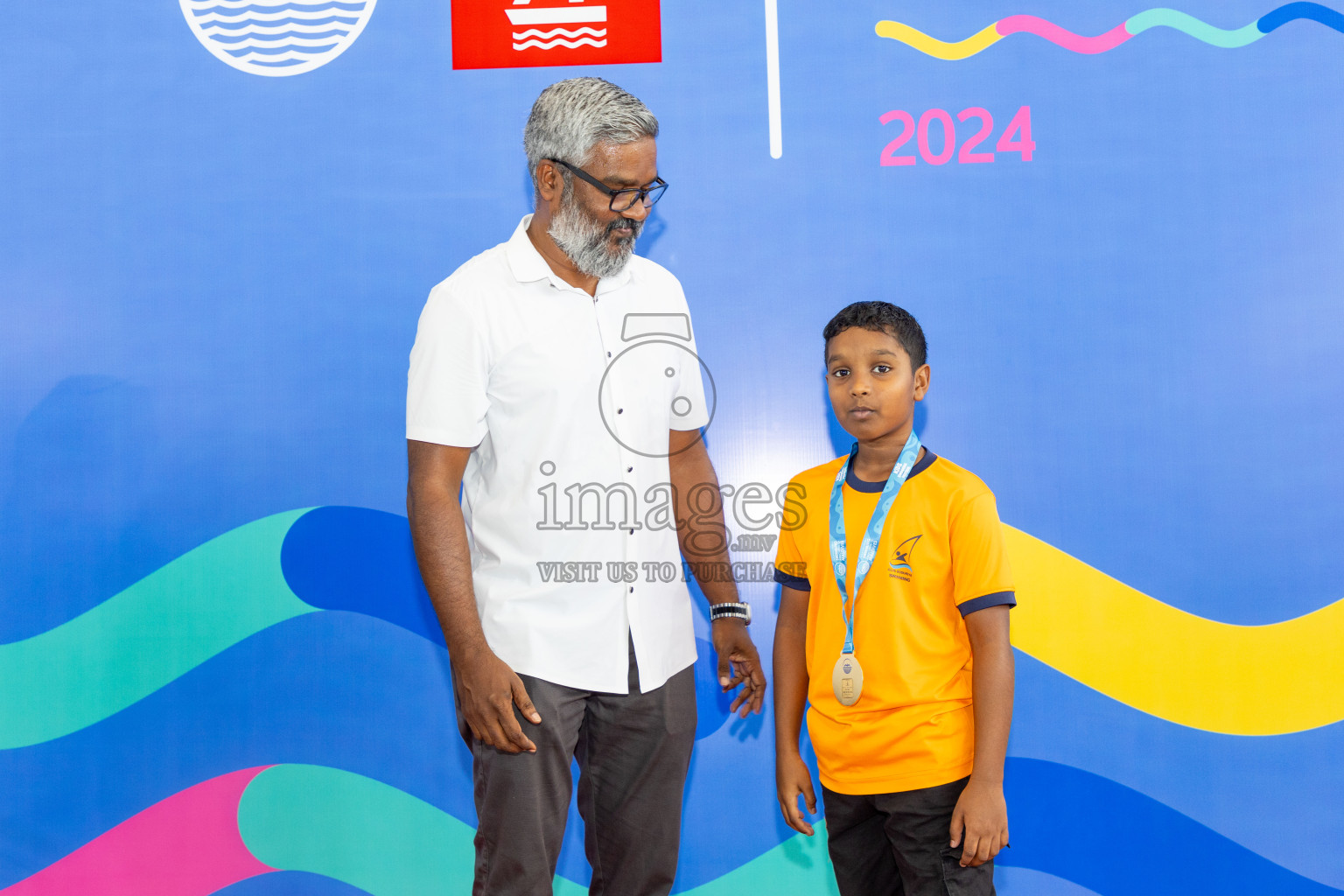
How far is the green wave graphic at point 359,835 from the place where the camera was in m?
2.36

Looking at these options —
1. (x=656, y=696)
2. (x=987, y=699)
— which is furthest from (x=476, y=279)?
(x=987, y=699)

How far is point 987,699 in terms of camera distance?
5.07ft

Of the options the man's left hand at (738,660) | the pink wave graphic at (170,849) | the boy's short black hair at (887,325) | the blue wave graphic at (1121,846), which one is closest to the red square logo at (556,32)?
the boy's short black hair at (887,325)

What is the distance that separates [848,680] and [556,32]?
1.74m

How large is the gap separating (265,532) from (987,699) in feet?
5.86

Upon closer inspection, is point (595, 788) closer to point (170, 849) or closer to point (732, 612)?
point (732, 612)

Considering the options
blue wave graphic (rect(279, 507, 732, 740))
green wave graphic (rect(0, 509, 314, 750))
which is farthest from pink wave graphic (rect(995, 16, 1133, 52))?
green wave graphic (rect(0, 509, 314, 750))

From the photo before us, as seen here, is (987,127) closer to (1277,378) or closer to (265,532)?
(1277,378)

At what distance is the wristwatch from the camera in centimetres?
188

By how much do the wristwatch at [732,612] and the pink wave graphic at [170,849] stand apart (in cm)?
132

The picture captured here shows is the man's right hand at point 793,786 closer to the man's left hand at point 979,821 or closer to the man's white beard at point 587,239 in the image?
the man's left hand at point 979,821

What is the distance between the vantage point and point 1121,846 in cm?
231

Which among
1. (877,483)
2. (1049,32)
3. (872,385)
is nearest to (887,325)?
(872,385)

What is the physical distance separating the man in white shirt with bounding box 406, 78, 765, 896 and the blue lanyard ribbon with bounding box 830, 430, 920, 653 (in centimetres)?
32
